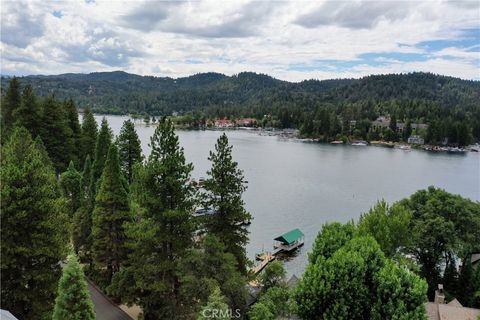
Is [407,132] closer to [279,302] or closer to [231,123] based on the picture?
[231,123]

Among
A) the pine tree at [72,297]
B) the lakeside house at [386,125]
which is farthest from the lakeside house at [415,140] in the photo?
the pine tree at [72,297]

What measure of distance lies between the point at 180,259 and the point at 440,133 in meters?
117

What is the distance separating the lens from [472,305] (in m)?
23.5

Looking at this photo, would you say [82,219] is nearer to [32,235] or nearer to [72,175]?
[72,175]

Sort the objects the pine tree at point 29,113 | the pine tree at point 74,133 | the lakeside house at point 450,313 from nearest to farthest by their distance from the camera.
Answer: the lakeside house at point 450,313 → the pine tree at point 29,113 → the pine tree at point 74,133

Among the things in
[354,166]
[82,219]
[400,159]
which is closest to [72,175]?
[82,219]

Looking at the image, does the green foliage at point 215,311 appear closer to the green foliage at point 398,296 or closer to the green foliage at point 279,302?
the green foliage at point 279,302

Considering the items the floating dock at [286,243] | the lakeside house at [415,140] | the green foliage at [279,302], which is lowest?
the floating dock at [286,243]

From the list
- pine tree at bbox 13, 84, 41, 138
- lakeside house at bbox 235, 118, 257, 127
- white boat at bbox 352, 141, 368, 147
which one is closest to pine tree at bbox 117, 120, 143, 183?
pine tree at bbox 13, 84, 41, 138

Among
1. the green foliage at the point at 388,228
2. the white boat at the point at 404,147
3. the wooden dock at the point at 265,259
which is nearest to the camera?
the green foliage at the point at 388,228

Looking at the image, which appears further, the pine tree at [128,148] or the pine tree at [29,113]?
the pine tree at [29,113]

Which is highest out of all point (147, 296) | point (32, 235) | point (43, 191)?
point (43, 191)

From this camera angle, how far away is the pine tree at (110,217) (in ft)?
69.9

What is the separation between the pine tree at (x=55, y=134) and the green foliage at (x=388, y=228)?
3168cm
